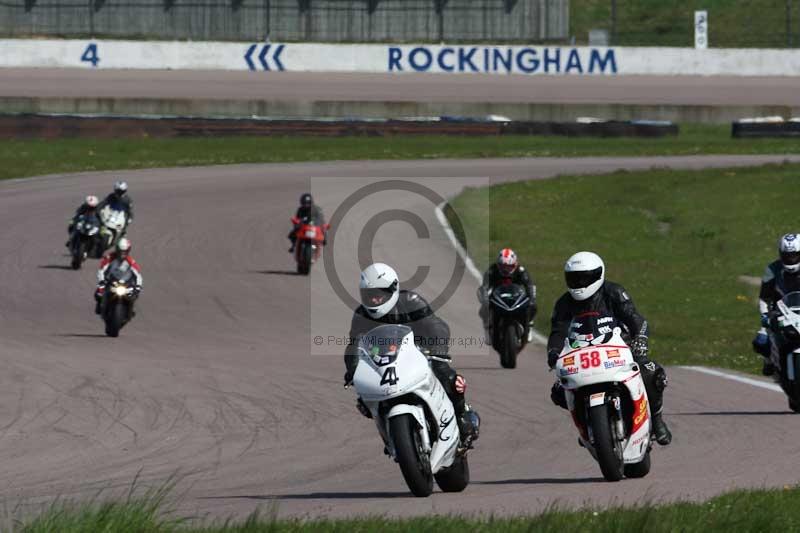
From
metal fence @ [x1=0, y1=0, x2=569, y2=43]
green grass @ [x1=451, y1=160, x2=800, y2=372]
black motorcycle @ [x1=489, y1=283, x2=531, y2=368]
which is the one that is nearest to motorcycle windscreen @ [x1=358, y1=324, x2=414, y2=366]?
black motorcycle @ [x1=489, y1=283, x2=531, y2=368]

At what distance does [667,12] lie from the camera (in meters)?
62.6

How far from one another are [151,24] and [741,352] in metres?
39.4

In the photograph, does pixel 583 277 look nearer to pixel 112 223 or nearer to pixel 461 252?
pixel 461 252

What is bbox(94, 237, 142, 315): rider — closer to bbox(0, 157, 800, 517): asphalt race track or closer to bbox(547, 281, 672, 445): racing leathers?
bbox(0, 157, 800, 517): asphalt race track

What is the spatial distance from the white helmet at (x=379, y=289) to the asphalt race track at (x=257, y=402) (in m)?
1.27

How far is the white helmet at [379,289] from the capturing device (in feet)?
33.2

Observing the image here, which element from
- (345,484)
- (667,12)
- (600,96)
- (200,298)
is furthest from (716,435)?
(667,12)

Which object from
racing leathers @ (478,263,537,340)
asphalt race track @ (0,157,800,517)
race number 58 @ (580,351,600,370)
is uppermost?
race number 58 @ (580,351,600,370)


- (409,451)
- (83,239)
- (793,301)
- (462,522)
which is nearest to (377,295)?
(409,451)

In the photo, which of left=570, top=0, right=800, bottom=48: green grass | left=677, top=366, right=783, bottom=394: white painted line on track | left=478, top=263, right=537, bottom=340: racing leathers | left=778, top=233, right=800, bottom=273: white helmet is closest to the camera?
left=778, top=233, right=800, bottom=273: white helmet

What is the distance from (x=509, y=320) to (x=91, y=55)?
39429 mm

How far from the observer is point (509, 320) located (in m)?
18.6

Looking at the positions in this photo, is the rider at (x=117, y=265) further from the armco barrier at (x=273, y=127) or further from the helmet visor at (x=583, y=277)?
the armco barrier at (x=273, y=127)

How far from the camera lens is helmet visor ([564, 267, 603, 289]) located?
1081 centimetres
